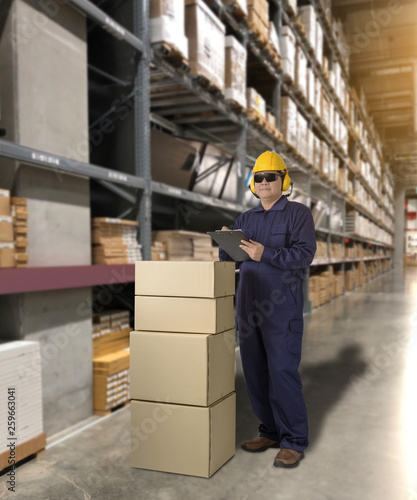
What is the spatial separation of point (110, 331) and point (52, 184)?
1.41 meters

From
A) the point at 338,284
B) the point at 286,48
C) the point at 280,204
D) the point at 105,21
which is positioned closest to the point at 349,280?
the point at 338,284

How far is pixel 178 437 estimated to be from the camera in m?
2.55

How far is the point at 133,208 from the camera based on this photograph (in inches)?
165

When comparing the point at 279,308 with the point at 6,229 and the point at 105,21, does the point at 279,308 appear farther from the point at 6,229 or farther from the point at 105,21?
the point at 105,21

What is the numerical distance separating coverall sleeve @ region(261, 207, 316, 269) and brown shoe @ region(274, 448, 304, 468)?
113cm

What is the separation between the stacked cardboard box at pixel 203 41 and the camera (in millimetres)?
4609

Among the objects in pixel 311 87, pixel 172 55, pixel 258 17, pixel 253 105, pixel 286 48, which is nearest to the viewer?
pixel 172 55

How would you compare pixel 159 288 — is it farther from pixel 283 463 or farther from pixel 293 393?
pixel 283 463

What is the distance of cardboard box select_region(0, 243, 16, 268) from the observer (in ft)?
8.76

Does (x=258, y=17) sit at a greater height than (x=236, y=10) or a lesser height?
greater

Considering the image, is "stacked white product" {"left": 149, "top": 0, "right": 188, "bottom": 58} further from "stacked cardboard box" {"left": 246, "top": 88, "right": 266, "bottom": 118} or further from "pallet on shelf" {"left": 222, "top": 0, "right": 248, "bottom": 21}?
"stacked cardboard box" {"left": 246, "top": 88, "right": 266, "bottom": 118}

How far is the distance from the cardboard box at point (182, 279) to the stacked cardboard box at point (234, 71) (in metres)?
3.48

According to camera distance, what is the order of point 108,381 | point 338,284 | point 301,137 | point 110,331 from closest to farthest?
point 108,381 < point 110,331 < point 301,137 < point 338,284

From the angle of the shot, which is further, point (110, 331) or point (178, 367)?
point (110, 331)
